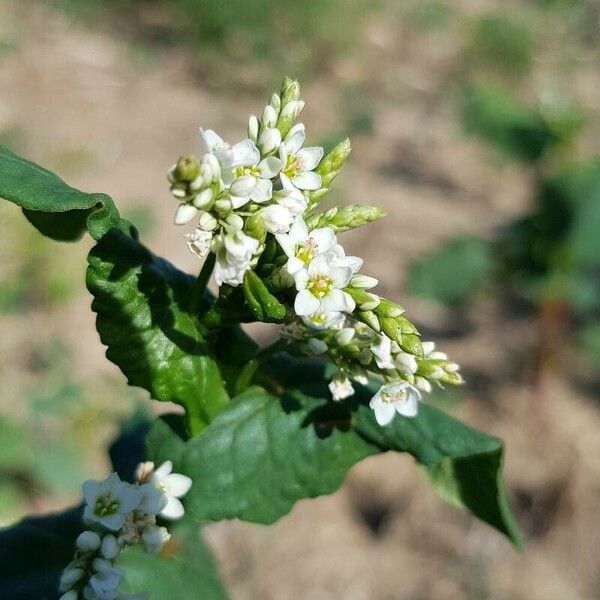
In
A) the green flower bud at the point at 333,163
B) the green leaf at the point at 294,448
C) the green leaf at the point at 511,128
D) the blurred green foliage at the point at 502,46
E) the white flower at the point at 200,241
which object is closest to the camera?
the white flower at the point at 200,241

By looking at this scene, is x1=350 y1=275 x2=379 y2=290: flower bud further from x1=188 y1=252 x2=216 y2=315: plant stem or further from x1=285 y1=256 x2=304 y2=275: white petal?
x1=188 y1=252 x2=216 y2=315: plant stem

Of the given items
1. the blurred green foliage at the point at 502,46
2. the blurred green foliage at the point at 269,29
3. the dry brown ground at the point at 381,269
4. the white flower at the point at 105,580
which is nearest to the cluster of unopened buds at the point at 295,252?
the white flower at the point at 105,580

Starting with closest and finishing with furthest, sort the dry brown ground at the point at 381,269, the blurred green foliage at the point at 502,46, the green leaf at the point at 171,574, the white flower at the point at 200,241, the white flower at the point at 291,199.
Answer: the white flower at the point at 200,241 < the white flower at the point at 291,199 < the green leaf at the point at 171,574 < the dry brown ground at the point at 381,269 < the blurred green foliage at the point at 502,46

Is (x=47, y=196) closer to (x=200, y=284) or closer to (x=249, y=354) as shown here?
(x=200, y=284)

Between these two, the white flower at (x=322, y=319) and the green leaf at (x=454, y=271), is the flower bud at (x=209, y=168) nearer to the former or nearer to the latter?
the white flower at (x=322, y=319)

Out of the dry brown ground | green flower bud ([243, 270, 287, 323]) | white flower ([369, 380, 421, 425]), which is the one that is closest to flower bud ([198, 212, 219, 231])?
green flower bud ([243, 270, 287, 323])

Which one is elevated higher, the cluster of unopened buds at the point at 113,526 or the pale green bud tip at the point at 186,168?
the pale green bud tip at the point at 186,168

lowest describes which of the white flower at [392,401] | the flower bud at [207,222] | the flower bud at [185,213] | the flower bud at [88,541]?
the flower bud at [88,541]

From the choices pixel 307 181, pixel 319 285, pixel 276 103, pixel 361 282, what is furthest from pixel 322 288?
pixel 276 103
